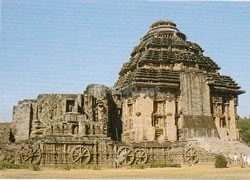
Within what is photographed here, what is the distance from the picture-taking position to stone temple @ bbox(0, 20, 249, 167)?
1261 inches

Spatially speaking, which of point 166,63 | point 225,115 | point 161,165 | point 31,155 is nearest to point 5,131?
point 31,155

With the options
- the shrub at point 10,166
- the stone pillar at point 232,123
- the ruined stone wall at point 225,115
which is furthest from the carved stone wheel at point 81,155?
the stone pillar at point 232,123

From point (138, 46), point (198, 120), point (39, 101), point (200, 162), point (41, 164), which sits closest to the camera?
point (41, 164)

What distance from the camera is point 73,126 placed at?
116 ft

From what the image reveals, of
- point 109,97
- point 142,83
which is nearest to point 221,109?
point 142,83

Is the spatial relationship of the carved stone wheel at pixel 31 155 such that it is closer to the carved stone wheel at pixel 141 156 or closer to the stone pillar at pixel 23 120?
the carved stone wheel at pixel 141 156

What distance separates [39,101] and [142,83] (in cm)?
1202

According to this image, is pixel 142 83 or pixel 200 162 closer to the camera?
pixel 200 162

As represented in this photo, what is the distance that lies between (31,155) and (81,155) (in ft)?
13.6

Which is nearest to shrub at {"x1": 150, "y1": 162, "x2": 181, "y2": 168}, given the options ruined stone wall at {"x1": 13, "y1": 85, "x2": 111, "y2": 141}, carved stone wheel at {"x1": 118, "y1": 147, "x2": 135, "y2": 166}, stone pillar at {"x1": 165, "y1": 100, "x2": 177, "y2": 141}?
carved stone wheel at {"x1": 118, "y1": 147, "x2": 135, "y2": 166}

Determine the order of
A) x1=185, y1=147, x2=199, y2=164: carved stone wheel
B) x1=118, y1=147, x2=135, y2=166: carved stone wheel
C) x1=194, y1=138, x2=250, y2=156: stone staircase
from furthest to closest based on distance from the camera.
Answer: x1=185, y1=147, x2=199, y2=164: carved stone wheel, x1=194, y1=138, x2=250, y2=156: stone staircase, x1=118, y1=147, x2=135, y2=166: carved stone wheel

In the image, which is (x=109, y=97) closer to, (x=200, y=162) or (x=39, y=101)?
(x=39, y=101)

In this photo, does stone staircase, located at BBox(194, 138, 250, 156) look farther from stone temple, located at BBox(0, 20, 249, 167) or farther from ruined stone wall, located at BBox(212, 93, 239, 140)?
ruined stone wall, located at BBox(212, 93, 239, 140)

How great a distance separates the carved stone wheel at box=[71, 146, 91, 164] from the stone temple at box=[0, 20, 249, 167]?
0.08m
